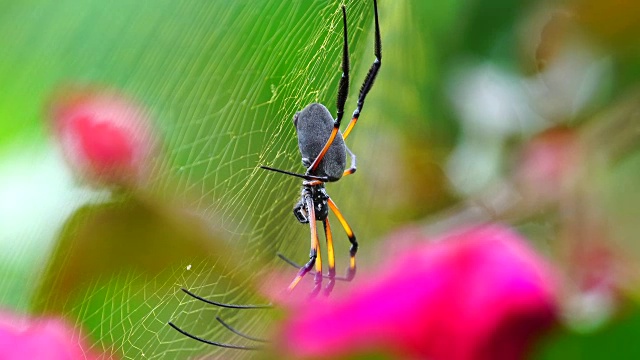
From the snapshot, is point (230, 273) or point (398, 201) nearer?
point (230, 273)

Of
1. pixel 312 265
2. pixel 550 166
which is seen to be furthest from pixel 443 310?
pixel 550 166

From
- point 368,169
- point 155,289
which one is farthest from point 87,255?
point 368,169

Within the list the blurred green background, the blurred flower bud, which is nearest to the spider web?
the blurred green background

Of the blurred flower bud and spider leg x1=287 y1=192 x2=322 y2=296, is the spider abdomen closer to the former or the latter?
spider leg x1=287 y1=192 x2=322 y2=296

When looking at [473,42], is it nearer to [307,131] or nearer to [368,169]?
[368,169]

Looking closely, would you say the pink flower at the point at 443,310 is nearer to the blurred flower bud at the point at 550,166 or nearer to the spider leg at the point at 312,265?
the spider leg at the point at 312,265

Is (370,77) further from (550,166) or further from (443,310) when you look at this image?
(550,166)

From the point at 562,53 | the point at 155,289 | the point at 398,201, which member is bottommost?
the point at 155,289

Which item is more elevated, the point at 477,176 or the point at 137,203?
the point at 477,176
